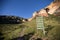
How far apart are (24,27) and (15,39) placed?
763 millimetres

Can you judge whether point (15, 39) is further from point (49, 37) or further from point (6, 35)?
point (49, 37)

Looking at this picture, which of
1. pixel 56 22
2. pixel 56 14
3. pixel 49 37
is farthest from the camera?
pixel 56 14

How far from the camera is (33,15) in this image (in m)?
9.01

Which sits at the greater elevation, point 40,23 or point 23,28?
point 40,23

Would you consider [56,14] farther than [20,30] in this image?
Yes

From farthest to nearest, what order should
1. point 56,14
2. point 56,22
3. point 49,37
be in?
point 56,14, point 56,22, point 49,37

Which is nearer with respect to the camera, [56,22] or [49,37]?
[49,37]

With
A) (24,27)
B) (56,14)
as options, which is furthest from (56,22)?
(24,27)

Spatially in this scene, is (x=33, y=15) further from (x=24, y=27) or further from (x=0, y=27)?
(x=0, y=27)

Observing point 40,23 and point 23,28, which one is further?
point 23,28

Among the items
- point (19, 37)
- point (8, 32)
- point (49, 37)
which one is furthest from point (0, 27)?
point (49, 37)

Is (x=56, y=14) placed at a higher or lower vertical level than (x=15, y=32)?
higher

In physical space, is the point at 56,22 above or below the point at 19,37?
above

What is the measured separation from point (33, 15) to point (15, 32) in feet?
3.81
